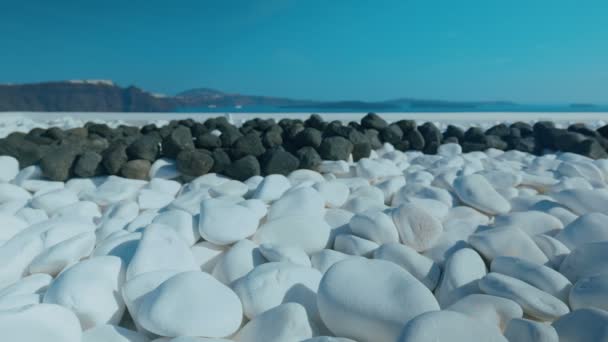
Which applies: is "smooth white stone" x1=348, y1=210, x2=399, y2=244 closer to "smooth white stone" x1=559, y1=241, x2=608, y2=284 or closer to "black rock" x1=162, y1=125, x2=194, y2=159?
"smooth white stone" x1=559, y1=241, x2=608, y2=284

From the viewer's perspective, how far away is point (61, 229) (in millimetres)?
1258

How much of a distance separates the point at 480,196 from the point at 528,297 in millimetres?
713

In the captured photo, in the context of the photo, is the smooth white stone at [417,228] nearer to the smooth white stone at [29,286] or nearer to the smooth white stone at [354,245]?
the smooth white stone at [354,245]

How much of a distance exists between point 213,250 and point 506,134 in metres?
2.42

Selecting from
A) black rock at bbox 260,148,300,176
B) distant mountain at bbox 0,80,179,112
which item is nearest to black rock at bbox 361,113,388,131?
black rock at bbox 260,148,300,176

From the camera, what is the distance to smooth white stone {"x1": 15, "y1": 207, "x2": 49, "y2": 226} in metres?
1.47

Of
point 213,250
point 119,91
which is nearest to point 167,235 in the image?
point 213,250

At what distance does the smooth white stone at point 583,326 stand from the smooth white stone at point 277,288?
1.41 ft

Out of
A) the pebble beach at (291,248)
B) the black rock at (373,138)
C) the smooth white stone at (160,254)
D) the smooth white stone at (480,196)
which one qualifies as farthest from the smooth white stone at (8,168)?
the smooth white stone at (480,196)

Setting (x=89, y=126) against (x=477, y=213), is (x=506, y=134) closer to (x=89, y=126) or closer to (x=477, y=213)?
(x=477, y=213)

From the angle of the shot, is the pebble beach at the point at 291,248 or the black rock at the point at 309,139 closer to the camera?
the pebble beach at the point at 291,248

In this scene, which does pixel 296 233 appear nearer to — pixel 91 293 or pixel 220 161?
pixel 91 293

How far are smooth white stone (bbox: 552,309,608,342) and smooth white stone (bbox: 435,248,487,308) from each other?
19cm

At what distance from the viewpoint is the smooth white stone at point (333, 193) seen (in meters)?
1.54
